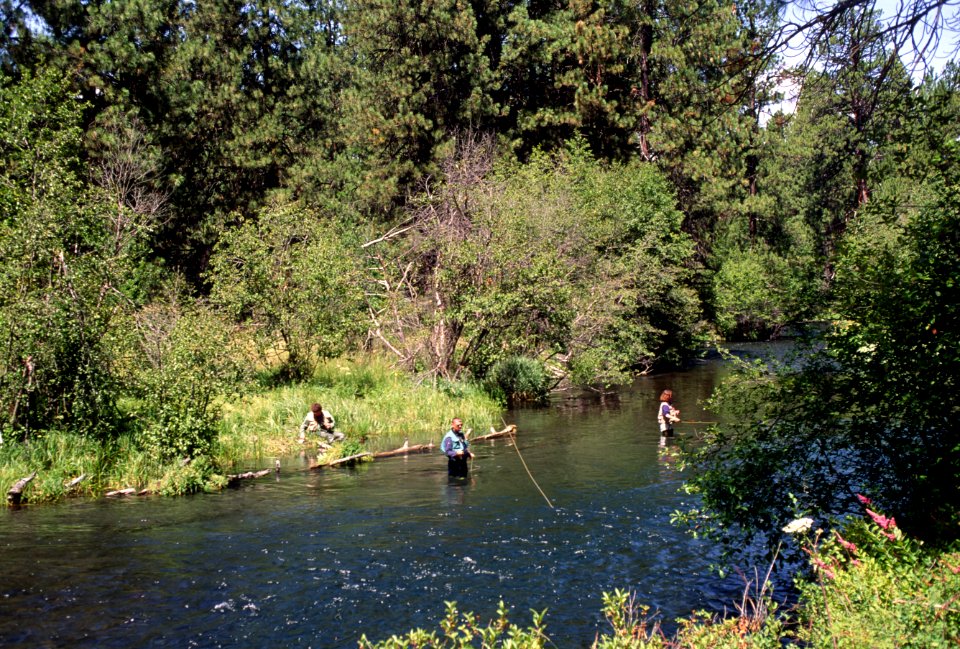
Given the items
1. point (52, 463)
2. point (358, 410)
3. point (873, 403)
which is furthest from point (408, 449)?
point (873, 403)

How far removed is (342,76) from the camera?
49.7m

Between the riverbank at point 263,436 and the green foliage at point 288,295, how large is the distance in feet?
4.49

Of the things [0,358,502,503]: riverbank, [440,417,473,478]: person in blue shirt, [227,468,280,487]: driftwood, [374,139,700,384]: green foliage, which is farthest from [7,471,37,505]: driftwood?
[374,139,700,384]: green foliage

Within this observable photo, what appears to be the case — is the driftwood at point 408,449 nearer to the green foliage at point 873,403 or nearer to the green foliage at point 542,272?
the green foliage at point 542,272

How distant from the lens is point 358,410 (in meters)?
24.7

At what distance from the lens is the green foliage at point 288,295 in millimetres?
26922

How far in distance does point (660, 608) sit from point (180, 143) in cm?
3455

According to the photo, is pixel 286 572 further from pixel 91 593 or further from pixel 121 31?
→ pixel 121 31

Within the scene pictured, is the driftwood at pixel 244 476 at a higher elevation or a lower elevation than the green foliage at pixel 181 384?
lower

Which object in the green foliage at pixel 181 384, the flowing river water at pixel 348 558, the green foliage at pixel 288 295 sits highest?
the green foliage at pixel 288 295

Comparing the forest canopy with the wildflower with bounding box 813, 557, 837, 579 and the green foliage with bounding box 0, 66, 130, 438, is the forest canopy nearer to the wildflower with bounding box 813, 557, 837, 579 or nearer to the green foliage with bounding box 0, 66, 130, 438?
the green foliage with bounding box 0, 66, 130, 438

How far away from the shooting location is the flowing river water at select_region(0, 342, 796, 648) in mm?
10430

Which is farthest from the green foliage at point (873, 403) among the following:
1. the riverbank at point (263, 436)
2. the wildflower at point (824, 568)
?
the riverbank at point (263, 436)

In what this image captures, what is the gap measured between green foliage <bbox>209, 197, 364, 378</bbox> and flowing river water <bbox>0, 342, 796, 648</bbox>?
8.83 m
